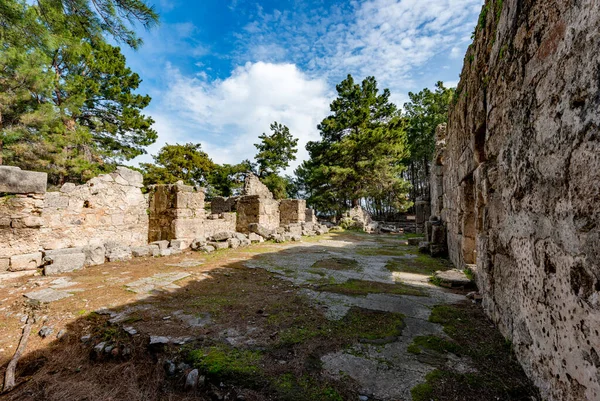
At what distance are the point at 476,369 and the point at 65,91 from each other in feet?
61.0

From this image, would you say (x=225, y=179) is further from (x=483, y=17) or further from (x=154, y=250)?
(x=483, y=17)

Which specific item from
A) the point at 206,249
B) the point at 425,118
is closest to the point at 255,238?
the point at 206,249

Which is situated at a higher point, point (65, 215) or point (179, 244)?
point (65, 215)

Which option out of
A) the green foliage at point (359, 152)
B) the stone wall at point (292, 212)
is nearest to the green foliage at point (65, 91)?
the stone wall at point (292, 212)

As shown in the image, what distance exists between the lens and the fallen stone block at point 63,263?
432 cm

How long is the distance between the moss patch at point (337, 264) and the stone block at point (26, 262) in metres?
4.93

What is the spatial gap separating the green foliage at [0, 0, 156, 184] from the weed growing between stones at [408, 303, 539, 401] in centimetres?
601

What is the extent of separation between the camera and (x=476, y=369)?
5.59 ft

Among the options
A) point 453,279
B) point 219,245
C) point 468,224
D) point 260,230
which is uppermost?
point 468,224

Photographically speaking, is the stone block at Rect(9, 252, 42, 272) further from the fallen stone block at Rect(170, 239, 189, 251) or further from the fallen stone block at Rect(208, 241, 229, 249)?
the fallen stone block at Rect(208, 241, 229, 249)

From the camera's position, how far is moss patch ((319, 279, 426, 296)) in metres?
3.34

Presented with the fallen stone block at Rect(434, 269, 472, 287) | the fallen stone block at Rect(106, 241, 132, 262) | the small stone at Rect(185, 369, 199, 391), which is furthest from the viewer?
the fallen stone block at Rect(106, 241, 132, 262)

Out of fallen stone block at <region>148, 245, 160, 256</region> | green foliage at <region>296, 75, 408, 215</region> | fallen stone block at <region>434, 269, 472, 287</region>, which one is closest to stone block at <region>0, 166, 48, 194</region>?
fallen stone block at <region>148, 245, 160, 256</region>

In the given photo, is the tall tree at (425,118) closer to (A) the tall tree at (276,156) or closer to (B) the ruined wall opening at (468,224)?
(A) the tall tree at (276,156)
